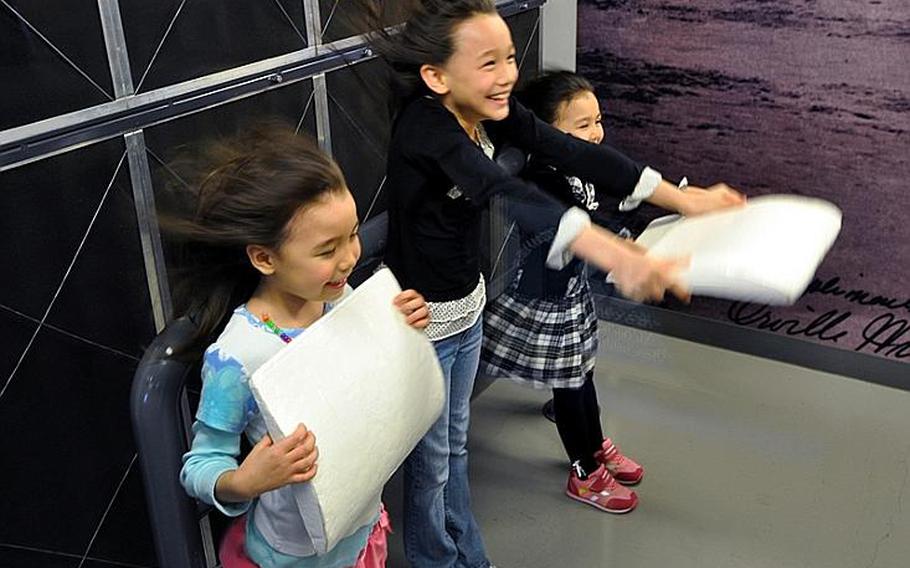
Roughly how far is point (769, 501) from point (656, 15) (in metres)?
1.09

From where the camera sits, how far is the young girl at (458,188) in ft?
4.18

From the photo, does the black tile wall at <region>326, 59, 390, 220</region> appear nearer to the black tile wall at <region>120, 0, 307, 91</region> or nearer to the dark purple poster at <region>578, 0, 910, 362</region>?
the black tile wall at <region>120, 0, 307, 91</region>

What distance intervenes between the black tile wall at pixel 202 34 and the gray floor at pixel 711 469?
92cm

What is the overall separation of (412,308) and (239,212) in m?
0.24

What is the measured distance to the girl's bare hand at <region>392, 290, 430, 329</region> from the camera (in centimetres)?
121

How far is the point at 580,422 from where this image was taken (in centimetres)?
193

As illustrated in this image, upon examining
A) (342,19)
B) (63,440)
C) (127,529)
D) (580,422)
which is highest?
(342,19)

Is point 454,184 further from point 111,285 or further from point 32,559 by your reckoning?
point 32,559

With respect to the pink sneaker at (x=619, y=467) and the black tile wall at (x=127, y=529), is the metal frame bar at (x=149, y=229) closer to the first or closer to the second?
the black tile wall at (x=127, y=529)

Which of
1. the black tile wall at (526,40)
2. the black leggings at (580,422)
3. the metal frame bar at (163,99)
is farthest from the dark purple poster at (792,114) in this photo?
the metal frame bar at (163,99)

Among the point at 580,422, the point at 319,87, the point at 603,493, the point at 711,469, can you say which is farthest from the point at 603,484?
the point at 319,87

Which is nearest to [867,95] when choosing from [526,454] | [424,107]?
[526,454]

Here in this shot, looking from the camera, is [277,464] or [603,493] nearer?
[277,464]

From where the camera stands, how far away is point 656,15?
2.29 m
